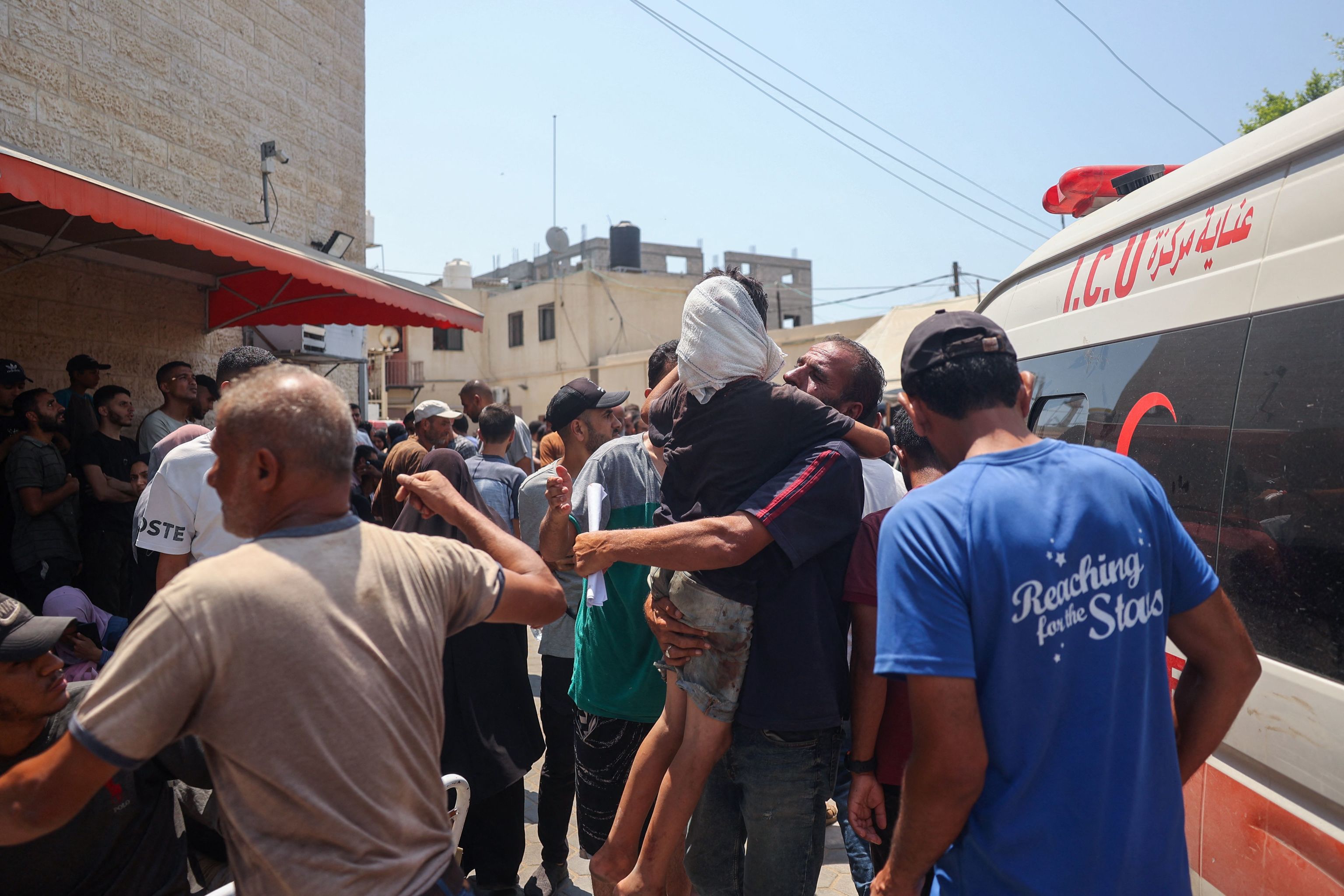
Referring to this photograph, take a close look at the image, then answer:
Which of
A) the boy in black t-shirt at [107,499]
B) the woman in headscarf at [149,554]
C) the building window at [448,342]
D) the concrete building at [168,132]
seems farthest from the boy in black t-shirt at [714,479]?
the building window at [448,342]

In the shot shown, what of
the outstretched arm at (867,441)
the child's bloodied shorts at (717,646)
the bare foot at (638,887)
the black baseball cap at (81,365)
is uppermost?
the black baseball cap at (81,365)

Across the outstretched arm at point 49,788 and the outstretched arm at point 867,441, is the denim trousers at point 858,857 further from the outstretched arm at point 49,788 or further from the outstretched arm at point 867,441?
the outstretched arm at point 49,788

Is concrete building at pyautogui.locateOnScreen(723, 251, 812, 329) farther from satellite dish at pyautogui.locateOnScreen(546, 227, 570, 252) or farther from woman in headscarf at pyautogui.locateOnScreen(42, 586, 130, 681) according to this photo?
woman in headscarf at pyautogui.locateOnScreen(42, 586, 130, 681)

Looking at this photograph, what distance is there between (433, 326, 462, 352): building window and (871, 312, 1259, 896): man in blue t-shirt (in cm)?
3588

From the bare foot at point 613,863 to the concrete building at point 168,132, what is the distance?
475 centimetres

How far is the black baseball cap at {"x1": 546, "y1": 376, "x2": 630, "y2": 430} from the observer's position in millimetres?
3684

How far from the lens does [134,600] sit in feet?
11.3

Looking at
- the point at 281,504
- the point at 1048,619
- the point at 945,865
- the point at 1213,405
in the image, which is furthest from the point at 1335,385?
the point at 281,504

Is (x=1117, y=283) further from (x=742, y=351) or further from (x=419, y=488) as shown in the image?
(x=419, y=488)

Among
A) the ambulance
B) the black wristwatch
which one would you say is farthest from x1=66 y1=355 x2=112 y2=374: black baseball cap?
the ambulance

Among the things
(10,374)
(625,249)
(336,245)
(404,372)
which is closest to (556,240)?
(625,249)

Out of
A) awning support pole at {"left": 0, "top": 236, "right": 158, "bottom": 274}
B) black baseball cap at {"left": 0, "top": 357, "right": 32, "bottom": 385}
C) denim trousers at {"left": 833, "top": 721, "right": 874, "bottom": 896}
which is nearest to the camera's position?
denim trousers at {"left": 833, "top": 721, "right": 874, "bottom": 896}

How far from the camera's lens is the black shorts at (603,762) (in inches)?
117

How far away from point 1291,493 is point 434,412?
5.81 m
